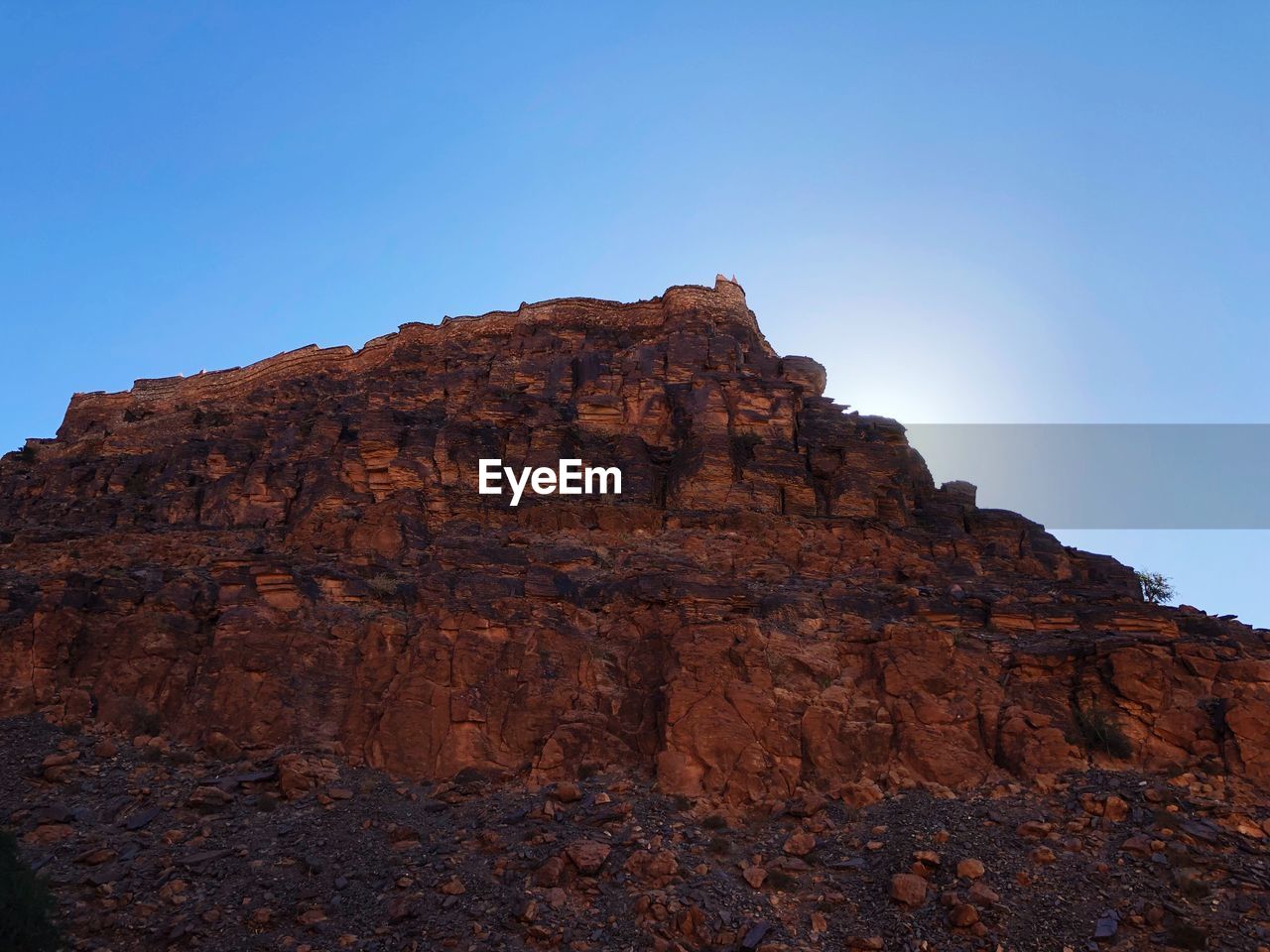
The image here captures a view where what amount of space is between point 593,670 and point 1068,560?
1815cm

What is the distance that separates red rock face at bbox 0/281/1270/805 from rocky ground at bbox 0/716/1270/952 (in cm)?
124

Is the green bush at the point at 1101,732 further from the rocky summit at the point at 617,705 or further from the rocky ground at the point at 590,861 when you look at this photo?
the rocky ground at the point at 590,861

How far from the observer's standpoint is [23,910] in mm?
15508

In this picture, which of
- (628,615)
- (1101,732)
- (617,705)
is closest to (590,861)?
(617,705)

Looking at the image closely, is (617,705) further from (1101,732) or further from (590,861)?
(1101,732)

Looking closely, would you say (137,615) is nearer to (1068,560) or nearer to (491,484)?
(491,484)

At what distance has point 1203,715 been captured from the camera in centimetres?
2320

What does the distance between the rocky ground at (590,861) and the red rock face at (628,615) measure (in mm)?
1237

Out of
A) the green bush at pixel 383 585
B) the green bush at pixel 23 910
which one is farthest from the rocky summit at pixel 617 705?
the green bush at pixel 23 910

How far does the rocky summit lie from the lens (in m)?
18.7

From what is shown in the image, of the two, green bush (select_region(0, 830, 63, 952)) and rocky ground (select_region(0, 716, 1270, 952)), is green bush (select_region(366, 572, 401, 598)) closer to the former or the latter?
rocky ground (select_region(0, 716, 1270, 952))

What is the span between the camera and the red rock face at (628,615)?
23.6 meters

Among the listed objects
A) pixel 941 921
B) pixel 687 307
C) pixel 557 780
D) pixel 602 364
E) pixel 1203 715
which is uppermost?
pixel 687 307

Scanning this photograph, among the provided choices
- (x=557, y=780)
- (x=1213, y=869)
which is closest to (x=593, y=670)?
(x=557, y=780)
